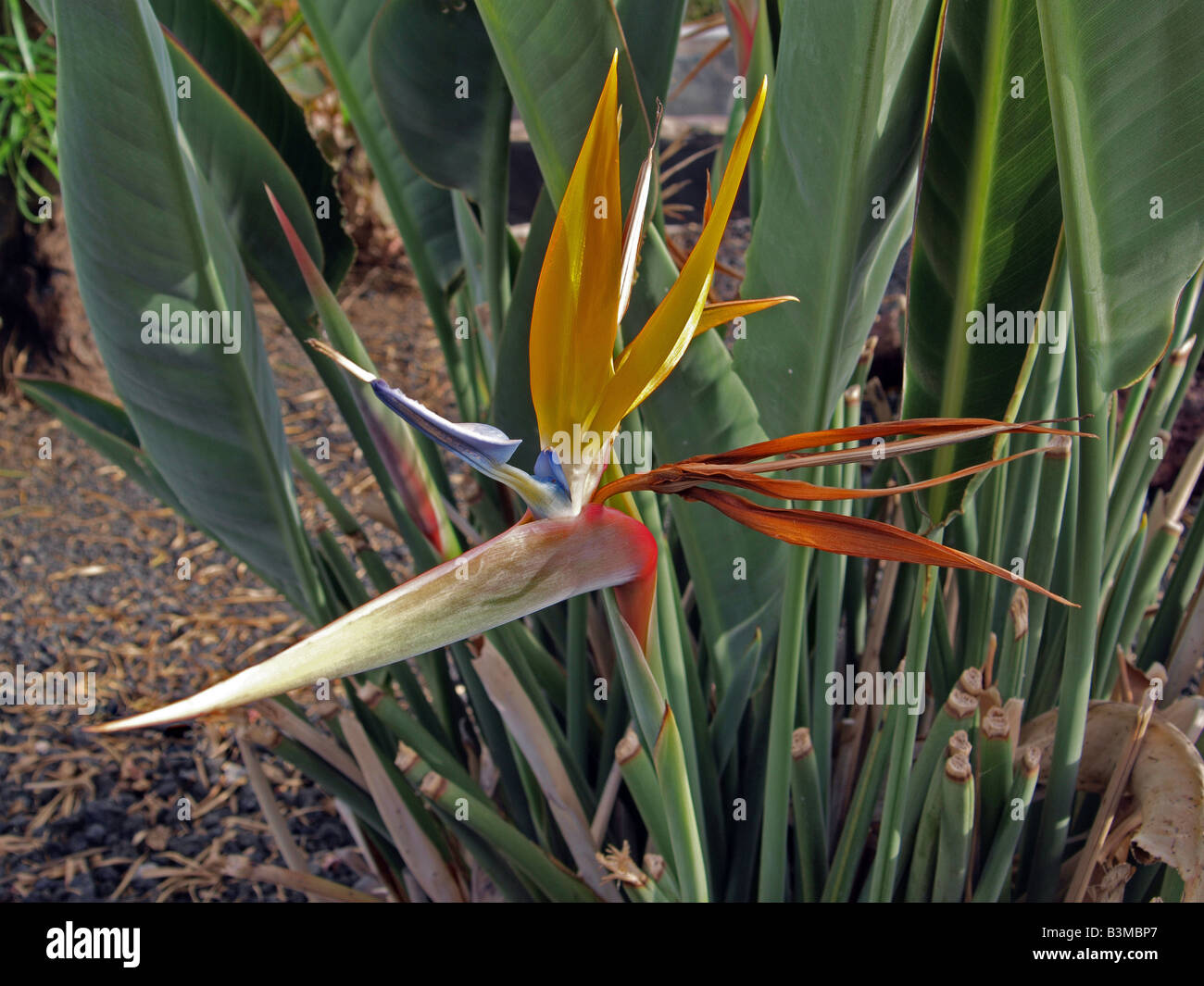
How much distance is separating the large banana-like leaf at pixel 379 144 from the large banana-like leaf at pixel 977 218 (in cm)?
36

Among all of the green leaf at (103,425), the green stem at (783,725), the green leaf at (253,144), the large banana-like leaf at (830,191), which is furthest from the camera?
the green leaf at (103,425)

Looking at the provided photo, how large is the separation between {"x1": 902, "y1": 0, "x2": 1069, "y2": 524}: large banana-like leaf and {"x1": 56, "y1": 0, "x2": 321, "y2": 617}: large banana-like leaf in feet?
1.22

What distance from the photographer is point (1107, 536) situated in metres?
0.66

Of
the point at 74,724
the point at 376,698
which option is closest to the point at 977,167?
the point at 376,698

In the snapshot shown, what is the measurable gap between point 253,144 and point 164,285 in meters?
0.14

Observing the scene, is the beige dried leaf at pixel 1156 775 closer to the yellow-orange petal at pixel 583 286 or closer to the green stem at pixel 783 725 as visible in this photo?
the green stem at pixel 783 725

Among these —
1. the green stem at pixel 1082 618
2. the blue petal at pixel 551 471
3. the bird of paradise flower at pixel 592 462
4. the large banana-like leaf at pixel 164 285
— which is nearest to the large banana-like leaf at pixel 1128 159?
the green stem at pixel 1082 618

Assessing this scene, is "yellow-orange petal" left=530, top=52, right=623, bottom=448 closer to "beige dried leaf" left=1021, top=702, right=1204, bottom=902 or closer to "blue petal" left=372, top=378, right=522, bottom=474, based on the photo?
"blue petal" left=372, top=378, right=522, bottom=474

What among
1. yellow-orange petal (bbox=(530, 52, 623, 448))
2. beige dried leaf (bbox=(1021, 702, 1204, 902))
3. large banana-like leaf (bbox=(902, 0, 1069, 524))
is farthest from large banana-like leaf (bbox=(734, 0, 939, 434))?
beige dried leaf (bbox=(1021, 702, 1204, 902))

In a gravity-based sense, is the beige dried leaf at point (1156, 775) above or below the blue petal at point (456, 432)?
below

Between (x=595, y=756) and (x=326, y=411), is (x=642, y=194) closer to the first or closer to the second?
(x=595, y=756)

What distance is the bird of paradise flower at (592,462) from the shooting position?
0.94ft

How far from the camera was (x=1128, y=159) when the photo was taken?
39 centimetres

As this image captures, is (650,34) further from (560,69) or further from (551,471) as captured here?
(551,471)
